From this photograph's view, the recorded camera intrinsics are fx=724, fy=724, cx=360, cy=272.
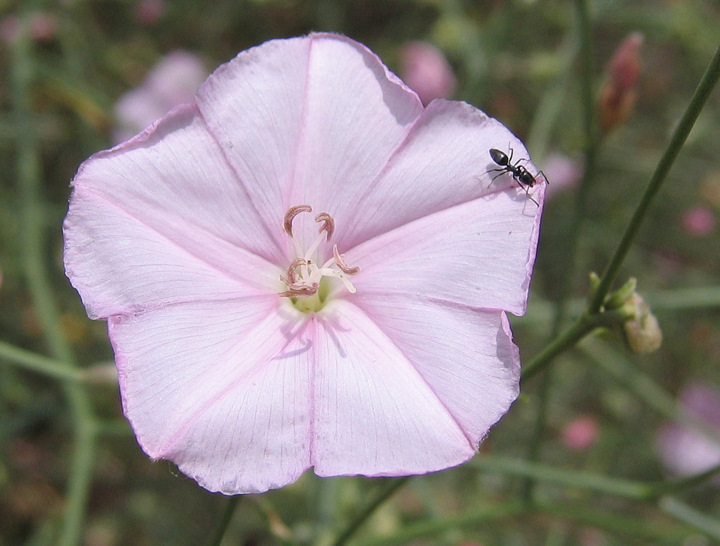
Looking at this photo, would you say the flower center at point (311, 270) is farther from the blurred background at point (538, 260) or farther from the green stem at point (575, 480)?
the blurred background at point (538, 260)

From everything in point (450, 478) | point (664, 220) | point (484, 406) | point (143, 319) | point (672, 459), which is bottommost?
point (672, 459)

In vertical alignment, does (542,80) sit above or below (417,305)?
below

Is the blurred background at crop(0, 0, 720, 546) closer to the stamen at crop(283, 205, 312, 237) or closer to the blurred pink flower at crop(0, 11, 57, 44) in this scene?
the blurred pink flower at crop(0, 11, 57, 44)

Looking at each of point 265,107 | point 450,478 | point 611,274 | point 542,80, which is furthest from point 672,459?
point 265,107

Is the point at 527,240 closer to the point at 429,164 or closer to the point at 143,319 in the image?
the point at 429,164

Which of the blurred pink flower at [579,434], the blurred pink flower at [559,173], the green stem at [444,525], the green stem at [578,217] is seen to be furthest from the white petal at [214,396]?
the blurred pink flower at [559,173]
